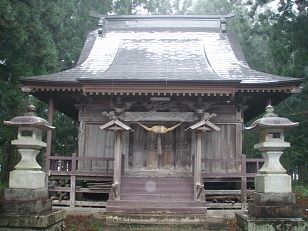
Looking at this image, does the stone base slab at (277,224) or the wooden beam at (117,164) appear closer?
the stone base slab at (277,224)

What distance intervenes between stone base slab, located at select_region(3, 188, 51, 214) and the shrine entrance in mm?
8102

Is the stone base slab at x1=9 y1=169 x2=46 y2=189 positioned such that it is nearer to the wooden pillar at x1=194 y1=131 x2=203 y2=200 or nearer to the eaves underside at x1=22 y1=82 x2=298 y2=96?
the eaves underside at x1=22 y1=82 x2=298 y2=96

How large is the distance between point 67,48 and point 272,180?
1965 cm

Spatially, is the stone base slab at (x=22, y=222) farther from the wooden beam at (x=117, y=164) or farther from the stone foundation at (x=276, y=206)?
the wooden beam at (x=117, y=164)

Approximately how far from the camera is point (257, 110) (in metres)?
17.8

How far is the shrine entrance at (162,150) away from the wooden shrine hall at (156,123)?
38 millimetres

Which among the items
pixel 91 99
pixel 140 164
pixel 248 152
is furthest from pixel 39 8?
pixel 248 152

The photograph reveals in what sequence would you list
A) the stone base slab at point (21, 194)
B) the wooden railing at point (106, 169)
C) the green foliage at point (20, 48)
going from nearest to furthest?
the stone base slab at point (21, 194) → the wooden railing at point (106, 169) → the green foliage at point (20, 48)

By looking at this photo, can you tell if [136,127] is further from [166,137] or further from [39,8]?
[39,8]

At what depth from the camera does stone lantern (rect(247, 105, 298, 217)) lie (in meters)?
6.91

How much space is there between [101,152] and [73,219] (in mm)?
3426

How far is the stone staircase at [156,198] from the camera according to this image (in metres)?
12.0

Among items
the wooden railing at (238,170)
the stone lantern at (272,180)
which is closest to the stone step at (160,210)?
the wooden railing at (238,170)

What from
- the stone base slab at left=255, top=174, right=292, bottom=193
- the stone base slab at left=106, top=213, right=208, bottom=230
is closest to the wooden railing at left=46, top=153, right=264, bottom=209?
the stone base slab at left=106, top=213, right=208, bottom=230
